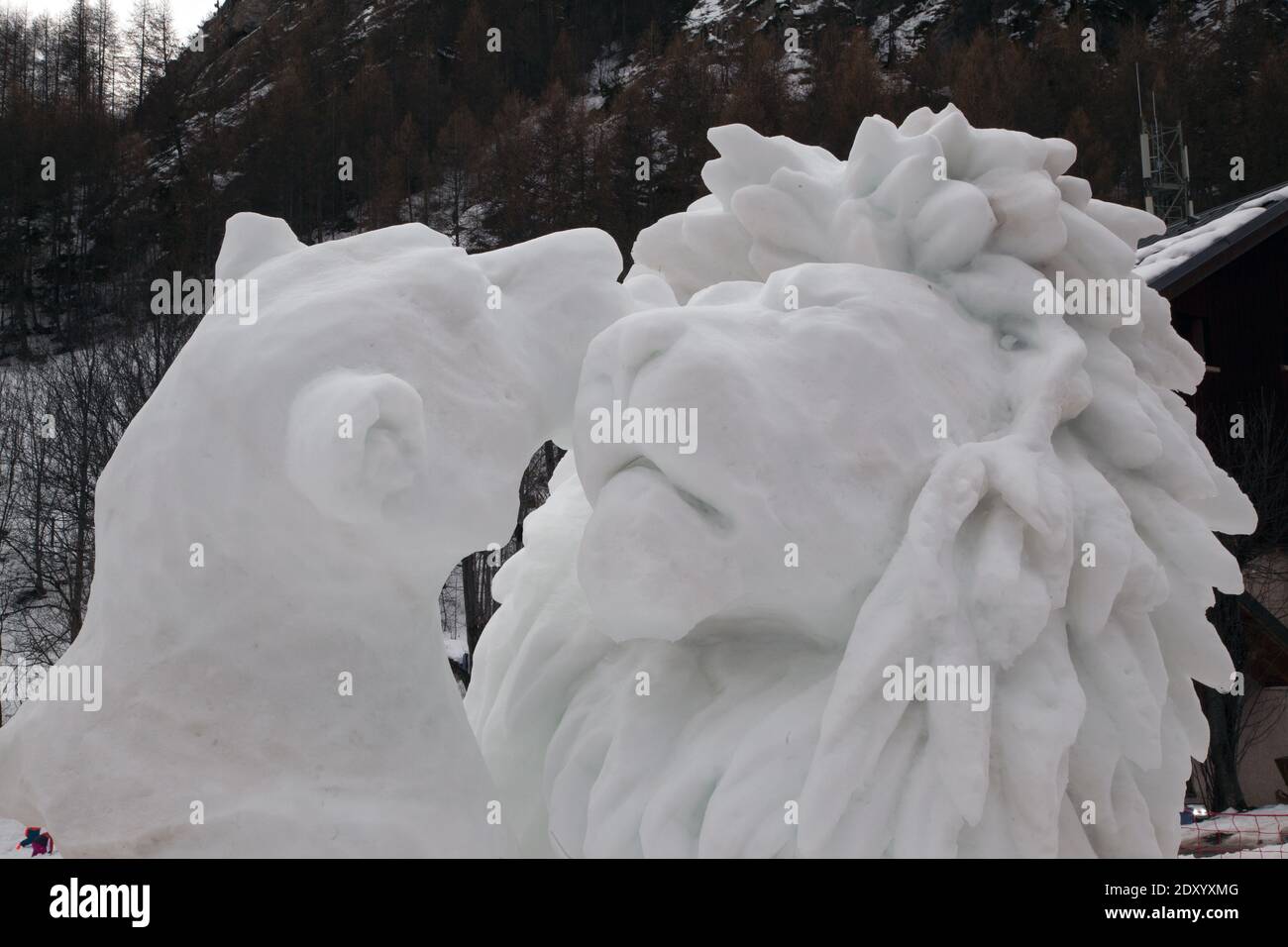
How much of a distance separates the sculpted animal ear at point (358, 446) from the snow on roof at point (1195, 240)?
31.4 ft

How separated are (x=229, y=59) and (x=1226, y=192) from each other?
87.6 feet

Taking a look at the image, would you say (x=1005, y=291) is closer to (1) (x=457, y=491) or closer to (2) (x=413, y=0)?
(1) (x=457, y=491)

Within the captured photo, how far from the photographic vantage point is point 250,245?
2086 millimetres

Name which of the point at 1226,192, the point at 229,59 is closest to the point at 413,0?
the point at 229,59

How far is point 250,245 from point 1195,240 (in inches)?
411

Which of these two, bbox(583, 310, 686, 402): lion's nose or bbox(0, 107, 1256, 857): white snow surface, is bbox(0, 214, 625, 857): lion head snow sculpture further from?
bbox(583, 310, 686, 402): lion's nose

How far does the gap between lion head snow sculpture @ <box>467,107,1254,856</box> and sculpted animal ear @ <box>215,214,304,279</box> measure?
604 mm

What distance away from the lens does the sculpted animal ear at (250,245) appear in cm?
207

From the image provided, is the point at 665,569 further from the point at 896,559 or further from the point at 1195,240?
the point at 1195,240

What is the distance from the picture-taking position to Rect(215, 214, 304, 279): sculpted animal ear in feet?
6.78

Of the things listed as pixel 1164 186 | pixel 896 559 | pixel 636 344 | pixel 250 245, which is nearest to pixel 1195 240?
pixel 1164 186

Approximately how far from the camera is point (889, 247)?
221 centimetres

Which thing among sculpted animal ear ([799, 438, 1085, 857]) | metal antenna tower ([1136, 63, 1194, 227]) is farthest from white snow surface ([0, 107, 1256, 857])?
metal antenna tower ([1136, 63, 1194, 227])

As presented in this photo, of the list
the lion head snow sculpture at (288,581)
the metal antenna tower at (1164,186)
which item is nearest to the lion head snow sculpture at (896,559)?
the lion head snow sculpture at (288,581)
